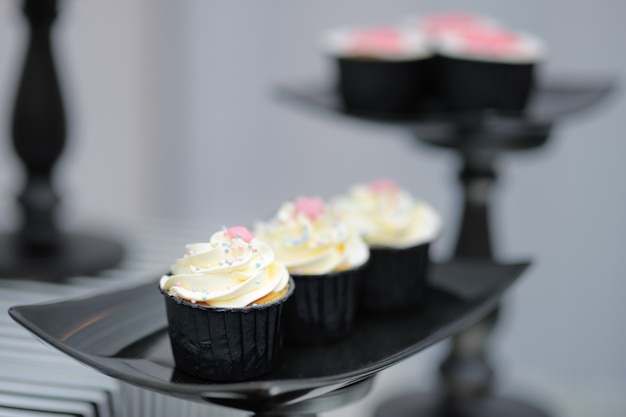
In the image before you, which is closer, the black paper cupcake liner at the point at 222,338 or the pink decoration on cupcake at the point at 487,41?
the black paper cupcake liner at the point at 222,338

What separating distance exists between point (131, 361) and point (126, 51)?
6.00 feet

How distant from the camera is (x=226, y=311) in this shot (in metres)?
0.77

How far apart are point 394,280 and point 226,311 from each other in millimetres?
249

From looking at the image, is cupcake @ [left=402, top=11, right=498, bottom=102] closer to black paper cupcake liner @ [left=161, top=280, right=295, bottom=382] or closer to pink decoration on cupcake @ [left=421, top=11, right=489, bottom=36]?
pink decoration on cupcake @ [left=421, top=11, right=489, bottom=36]

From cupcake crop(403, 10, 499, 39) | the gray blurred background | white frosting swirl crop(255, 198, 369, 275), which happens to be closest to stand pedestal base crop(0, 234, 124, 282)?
the gray blurred background

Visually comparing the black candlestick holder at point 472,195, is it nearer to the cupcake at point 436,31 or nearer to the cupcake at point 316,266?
the cupcake at point 436,31

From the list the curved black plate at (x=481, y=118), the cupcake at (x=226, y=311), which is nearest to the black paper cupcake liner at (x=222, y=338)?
the cupcake at (x=226, y=311)

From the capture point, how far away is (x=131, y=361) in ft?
2.59

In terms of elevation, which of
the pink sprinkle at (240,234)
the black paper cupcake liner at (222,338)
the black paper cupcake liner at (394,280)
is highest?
the pink sprinkle at (240,234)

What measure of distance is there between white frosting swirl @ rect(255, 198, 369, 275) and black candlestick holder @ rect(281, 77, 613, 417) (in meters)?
0.32

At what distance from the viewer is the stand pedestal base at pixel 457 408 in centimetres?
136

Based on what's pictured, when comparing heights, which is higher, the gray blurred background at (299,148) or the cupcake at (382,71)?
the cupcake at (382,71)

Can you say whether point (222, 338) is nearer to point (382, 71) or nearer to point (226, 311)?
point (226, 311)

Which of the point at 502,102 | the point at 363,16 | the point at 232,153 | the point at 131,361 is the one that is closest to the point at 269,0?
the point at 363,16
